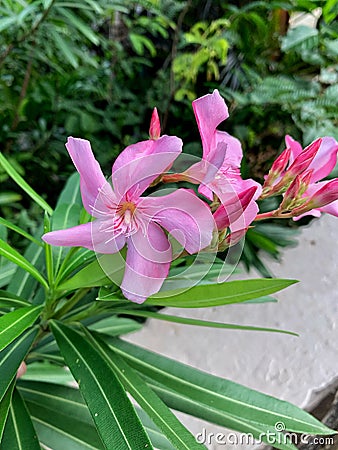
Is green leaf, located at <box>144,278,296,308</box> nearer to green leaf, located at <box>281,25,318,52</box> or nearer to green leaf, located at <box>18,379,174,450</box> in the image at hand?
green leaf, located at <box>18,379,174,450</box>

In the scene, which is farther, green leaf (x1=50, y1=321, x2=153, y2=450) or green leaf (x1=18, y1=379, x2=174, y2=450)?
green leaf (x1=18, y1=379, x2=174, y2=450)

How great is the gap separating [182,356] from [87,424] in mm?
383

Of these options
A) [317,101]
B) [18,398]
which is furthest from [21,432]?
[317,101]

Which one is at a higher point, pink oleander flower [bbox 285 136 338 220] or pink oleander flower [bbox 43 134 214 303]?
pink oleander flower [bbox 43 134 214 303]

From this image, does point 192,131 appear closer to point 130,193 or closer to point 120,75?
point 120,75

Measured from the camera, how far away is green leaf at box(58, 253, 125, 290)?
1.56 feet

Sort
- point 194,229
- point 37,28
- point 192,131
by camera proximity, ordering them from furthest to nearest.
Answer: point 192,131 < point 37,28 < point 194,229

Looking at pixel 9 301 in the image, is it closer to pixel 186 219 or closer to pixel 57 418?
pixel 57 418

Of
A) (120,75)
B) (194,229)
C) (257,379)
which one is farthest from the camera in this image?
(120,75)

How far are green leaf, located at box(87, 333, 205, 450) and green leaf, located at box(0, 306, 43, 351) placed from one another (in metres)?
0.13

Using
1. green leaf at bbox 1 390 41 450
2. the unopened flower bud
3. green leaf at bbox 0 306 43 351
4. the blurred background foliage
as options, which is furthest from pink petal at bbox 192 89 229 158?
the blurred background foliage

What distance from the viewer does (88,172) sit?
16.8 inches

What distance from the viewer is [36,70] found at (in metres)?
1.97

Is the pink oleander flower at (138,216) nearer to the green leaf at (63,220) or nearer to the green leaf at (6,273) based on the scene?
the green leaf at (63,220)
